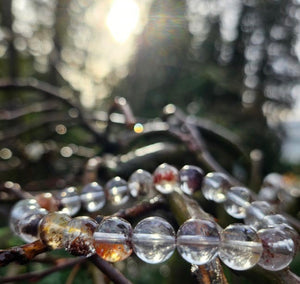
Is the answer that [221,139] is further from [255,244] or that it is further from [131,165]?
[255,244]

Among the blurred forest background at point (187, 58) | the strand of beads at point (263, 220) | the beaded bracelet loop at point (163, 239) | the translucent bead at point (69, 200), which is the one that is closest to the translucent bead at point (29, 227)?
the beaded bracelet loop at point (163, 239)

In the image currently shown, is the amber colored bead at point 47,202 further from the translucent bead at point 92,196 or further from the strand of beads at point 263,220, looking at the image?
the strand of beads at point 263,220

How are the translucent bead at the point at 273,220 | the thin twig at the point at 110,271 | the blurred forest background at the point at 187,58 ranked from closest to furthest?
1. the thin twig at the point at 110,271
2. the translucent bead at the point at 273,220
3. the blurred forest background at the point at 187,58

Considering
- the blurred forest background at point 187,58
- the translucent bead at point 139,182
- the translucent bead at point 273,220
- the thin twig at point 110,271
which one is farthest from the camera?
the blurred forest background at point 187,58

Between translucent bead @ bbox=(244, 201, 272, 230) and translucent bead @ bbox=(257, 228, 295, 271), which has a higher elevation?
translucent bead @ bbox=(257, 228, 295, 271)

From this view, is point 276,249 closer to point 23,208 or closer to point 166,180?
point 166,180

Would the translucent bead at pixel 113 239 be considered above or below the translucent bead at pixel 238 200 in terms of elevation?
above

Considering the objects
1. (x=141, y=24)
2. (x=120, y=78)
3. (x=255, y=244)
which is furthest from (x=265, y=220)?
(x=120, y=78)

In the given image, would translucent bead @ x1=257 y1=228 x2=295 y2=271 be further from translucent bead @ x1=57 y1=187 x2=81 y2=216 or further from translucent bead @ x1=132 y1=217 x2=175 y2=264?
translucent bead @ x1=57 y1=187 x2=81 y2=216

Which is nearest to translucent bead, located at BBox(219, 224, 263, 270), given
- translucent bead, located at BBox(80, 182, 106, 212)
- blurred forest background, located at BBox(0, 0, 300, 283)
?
translucent bead, located at BBox(80, 182, 106, 212)
